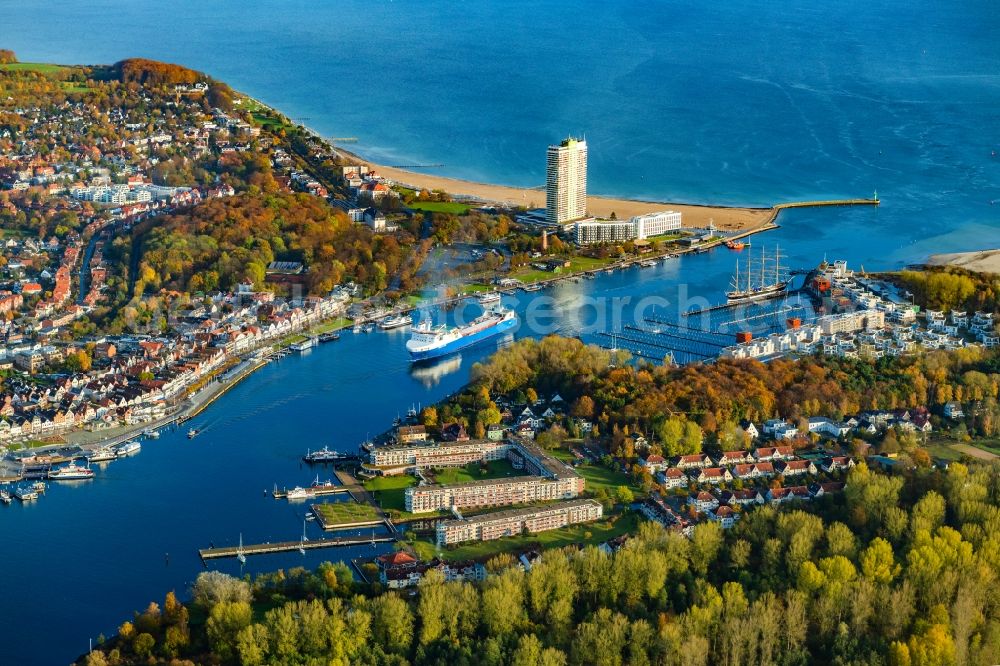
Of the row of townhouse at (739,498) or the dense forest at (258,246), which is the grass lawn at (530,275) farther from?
the row of townhouse at (739,498)

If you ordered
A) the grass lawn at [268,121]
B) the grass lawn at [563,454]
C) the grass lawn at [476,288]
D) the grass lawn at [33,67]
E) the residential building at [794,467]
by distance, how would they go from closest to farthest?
the residential building at [794,467] < the grass lawn at [563,454] < the grass lawn at [476,288] < the grass lawn at [268,121] < the grass lawn at [33,67]

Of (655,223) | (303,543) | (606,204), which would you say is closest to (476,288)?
(655,223)

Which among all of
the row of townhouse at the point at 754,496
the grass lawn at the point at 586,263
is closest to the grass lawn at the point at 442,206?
the grass lawn at the point at 586,263

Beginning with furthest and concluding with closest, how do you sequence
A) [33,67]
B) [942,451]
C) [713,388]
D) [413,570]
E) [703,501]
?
1. [33,67]
2. [713,388]
3. [942,451]
4. [703,501]
5. [413,570]

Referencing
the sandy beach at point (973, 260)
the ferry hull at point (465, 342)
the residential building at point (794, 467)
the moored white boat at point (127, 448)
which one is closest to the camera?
the residential building at point (794, 467)

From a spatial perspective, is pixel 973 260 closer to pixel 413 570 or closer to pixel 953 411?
pixel 953 411

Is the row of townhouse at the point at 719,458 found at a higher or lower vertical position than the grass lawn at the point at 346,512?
higher

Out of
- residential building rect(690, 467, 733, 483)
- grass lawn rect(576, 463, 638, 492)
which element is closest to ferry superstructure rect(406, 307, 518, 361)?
grass lawn rect(576, 463, 638, 492)

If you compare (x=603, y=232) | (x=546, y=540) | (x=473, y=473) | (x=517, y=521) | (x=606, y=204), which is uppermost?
(x=606, y=204)

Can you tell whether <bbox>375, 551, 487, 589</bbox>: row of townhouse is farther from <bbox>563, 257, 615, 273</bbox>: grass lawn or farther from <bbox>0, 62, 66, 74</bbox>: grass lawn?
<bbox>0, 62, 66, 74</bbox>: grass lawn
